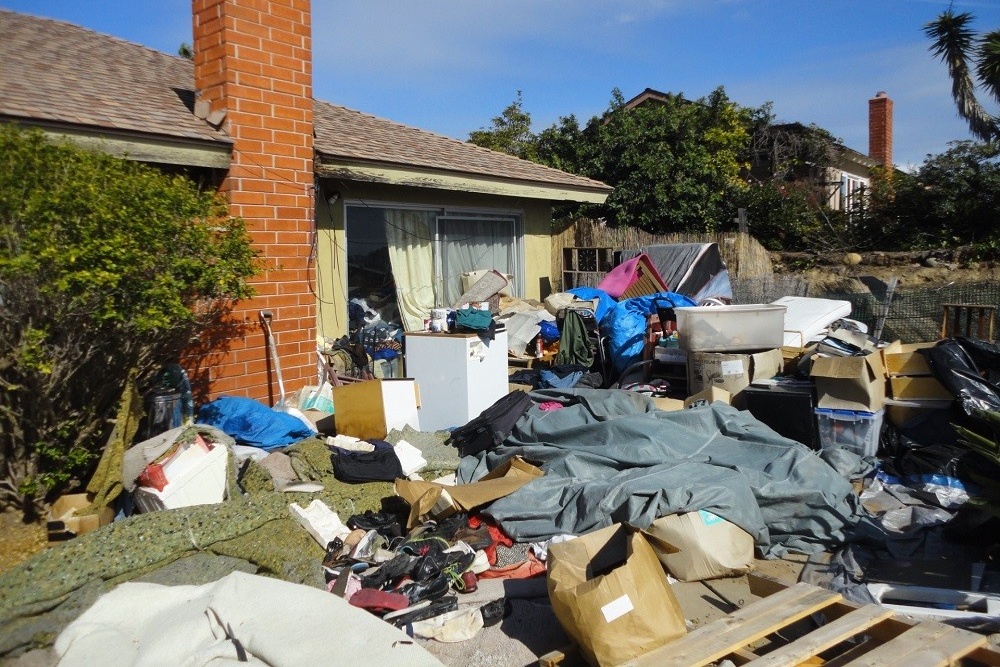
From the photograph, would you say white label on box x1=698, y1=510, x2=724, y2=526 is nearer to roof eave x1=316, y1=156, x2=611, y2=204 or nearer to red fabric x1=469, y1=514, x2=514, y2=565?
red fabric x1=469, y1=514, x2=514, y2=565

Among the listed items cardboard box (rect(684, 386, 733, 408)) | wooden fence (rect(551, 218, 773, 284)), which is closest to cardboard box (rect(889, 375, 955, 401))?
cardboard box (rect(684, 386, 733, 408))

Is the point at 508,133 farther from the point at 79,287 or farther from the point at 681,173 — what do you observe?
the point at 79,287

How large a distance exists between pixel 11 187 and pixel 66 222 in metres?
0.30

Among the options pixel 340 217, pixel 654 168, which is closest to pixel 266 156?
pixel 340 217

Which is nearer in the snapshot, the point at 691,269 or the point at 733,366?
the point at 733,366

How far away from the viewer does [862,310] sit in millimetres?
10164

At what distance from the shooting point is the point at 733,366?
23.4ft

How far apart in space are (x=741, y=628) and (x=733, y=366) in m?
3.99

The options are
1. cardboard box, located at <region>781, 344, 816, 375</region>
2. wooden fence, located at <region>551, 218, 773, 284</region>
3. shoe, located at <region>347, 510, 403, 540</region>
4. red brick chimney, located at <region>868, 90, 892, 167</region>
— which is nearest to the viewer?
shoe, located at <region>347, 510, 403, 540</region>

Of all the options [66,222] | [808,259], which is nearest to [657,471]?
[66,222]

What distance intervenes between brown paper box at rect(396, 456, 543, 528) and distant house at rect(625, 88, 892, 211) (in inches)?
654

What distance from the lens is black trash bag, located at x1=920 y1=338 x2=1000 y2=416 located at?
5.95 meters

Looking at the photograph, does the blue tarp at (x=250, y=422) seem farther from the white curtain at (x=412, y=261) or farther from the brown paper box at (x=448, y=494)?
the white curtain at (x=412, y=261)

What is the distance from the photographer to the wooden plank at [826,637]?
124 inches
